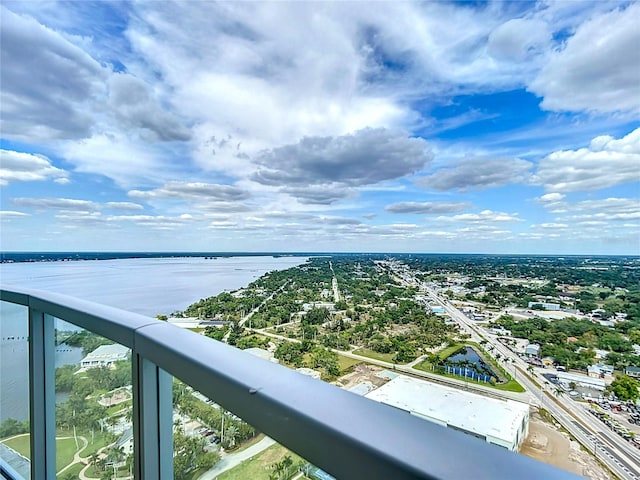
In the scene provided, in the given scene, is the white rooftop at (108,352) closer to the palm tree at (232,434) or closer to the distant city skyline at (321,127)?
the palm tree at (232,434)

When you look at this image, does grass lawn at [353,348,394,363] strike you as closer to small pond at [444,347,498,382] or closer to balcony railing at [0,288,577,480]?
small pond at [444,347,498,382]

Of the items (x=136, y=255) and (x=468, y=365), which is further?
(x=136, y=255)

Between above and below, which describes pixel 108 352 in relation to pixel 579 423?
above

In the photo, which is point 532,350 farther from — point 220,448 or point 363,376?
point 220,448

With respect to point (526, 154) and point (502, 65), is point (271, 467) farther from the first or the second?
point (502, 65)

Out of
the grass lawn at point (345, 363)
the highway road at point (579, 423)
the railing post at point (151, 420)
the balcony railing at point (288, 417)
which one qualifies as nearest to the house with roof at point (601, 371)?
the highway road at point (579, 423)

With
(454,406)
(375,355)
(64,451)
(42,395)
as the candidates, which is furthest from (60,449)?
(454,406)

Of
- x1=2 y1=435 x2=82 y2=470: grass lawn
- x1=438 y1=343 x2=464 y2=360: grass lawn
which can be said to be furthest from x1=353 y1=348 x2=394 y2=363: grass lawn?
x1=2 y1=435 x2=82 y2=470: grass lawn
